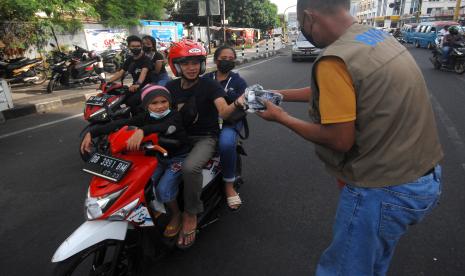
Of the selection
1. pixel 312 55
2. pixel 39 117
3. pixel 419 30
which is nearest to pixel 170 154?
pixel 39 117

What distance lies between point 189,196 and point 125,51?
544 inches

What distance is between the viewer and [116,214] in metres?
2.01

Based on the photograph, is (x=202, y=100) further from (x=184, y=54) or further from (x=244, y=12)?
(x=244, y=12)

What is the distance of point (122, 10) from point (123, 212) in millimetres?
18221

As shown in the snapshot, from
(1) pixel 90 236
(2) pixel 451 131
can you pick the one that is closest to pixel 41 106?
(1) pixel 90 236

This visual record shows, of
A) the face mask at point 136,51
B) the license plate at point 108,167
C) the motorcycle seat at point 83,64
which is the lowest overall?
the motorcycle seat at point 83,64

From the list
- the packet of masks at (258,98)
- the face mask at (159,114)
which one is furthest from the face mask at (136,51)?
the packet of masks at (258,98)

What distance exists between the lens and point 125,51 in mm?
14773

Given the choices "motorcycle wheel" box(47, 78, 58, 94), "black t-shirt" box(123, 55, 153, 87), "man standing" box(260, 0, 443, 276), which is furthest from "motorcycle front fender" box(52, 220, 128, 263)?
"motorcycle wheel" box(47, 78, 58, 94)

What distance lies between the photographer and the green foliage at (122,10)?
16734mm

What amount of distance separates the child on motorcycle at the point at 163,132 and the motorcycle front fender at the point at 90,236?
38 cm

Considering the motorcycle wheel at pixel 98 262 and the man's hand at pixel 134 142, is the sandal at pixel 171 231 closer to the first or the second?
the motorcycle wheel at pixel 98 262

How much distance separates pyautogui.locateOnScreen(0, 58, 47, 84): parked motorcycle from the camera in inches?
401

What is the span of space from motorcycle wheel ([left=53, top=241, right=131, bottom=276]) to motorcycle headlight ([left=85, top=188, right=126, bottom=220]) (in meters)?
0.18
